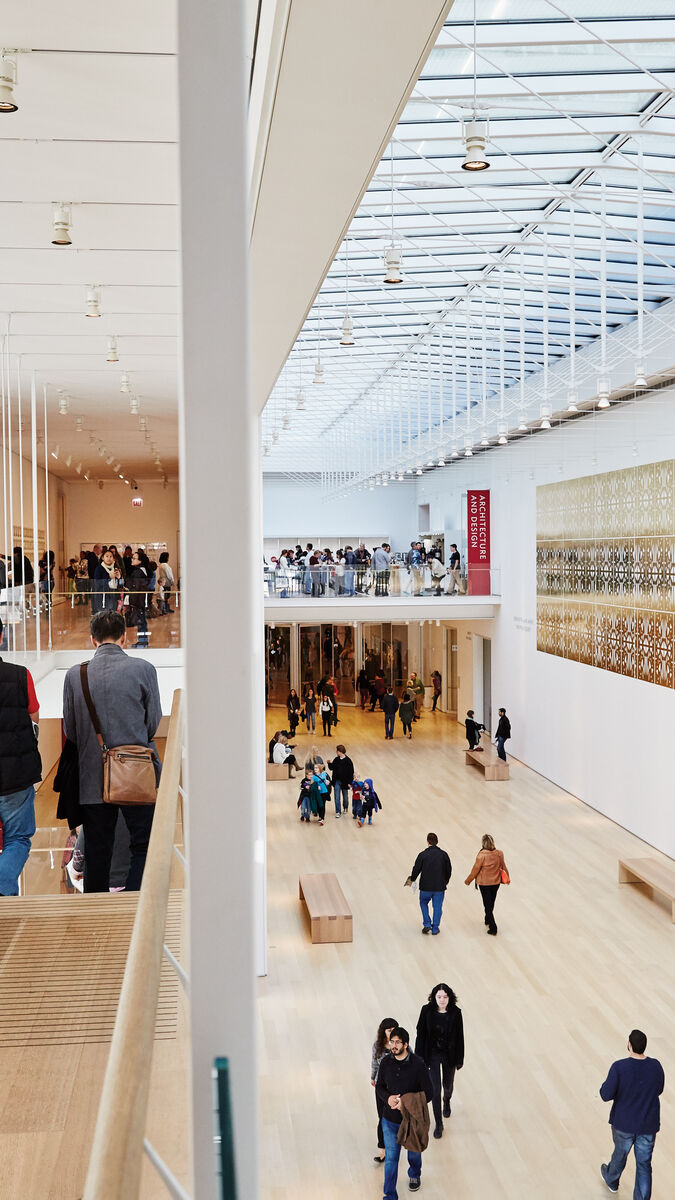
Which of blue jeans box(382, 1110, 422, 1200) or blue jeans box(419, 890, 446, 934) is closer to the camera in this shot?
blue jeans box(382, 1110, 422, 1200)

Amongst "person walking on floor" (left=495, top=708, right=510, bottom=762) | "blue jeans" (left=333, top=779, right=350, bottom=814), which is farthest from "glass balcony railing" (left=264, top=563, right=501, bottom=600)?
"blue jeans" (left=333, top=779, right=350, bottom=814)

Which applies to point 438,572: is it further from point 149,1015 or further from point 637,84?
point 149,1015

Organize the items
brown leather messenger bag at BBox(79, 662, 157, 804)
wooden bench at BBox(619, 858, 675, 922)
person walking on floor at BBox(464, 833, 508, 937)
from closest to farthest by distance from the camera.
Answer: brown leather messenger bag at BBox(79, 662, 157, 804)
person walking on floor at BBox(464, 833, 508, 937)
wooden bench at BBox(619, 858, 675, 922)

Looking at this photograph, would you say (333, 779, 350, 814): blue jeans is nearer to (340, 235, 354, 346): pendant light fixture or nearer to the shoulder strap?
(340, 235, 354, 346): pendant light fixture

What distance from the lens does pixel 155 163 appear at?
623 cm

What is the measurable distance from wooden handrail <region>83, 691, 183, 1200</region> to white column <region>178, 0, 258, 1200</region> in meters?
0.08

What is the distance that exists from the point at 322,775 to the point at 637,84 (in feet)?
42.7

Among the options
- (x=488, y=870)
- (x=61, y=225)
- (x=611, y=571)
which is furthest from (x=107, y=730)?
(x=611, y=571)

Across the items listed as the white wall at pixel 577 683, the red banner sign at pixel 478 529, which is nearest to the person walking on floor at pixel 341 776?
the white wall at pixel 577 683

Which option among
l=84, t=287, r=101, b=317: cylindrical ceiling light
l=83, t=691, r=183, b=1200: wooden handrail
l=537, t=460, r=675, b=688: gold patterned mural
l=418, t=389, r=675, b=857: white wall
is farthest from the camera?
l=418, t=389, r=675, b=857: white wall

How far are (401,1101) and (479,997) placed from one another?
377cm

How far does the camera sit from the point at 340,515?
39.8 metres

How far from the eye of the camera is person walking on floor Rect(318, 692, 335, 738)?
27.5 m

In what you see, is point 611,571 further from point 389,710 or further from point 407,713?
point 407,713
